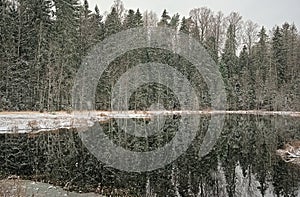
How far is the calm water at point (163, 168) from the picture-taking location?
13.6 metres

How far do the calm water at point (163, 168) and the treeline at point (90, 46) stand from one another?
1235 centimetres

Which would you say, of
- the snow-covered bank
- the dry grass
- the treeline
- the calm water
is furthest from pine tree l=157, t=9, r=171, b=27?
the dry grass

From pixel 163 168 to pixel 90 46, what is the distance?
29.0 metres

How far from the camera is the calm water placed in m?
13.6

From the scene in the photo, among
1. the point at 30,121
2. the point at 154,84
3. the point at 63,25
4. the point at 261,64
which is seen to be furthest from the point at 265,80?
the point at 30,121

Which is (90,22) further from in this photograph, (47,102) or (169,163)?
(169,163)

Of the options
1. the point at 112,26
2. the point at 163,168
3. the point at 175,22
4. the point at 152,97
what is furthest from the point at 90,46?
the point at 163,168

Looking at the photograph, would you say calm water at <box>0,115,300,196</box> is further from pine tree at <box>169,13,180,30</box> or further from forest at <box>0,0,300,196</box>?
pine tree at <box>169,13,180,30</box>

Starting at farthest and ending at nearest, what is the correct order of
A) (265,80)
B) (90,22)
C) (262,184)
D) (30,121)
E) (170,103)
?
(265,80) → (170,103) → (90,22) → (30,121) → (262,184)

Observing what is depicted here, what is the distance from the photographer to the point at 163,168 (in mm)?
17016

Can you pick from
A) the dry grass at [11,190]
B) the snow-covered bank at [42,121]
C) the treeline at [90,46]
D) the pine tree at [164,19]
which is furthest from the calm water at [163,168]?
Result: the pine tree at [164,19]

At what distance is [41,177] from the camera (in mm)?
14195

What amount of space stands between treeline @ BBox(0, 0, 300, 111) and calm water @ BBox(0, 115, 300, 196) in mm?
12347

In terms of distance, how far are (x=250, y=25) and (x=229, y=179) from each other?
61.1 m
